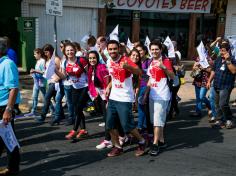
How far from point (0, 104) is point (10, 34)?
1053 cm

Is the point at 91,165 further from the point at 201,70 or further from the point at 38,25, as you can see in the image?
the point at 38,25

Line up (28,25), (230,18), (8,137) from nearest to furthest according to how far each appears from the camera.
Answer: (8,137) < (28,25) < (230,18)

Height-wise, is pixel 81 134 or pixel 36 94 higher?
pixel 36 94

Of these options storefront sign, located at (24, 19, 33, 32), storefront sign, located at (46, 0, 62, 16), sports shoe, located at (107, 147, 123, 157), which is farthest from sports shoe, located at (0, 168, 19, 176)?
storefront sign, located at (24, 19, 33, 32)

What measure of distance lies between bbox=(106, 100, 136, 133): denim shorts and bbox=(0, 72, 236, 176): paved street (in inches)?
19.0

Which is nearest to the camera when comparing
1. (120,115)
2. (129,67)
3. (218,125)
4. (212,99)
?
(129,67)

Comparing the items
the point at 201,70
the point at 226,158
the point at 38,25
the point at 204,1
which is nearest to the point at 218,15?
the point at 204,1

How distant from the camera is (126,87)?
18.7 ft

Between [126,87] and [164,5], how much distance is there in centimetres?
1357

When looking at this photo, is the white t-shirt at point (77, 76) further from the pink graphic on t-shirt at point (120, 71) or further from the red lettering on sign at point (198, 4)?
the red lettering on sign at point (198, 4)

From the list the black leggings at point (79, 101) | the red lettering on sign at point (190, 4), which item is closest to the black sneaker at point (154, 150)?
the black leggings at point (79, 101)

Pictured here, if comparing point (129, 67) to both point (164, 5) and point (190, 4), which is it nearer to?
point (164, 5)

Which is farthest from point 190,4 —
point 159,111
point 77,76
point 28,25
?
point 159,111

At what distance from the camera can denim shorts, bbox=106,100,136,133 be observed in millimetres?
5699
